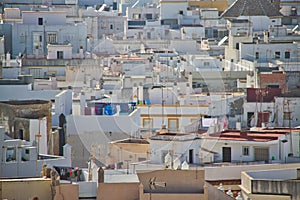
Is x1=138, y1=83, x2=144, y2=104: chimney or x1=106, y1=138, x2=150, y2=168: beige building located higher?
x1=138, y1=83, x2=144, y2=104: chimney

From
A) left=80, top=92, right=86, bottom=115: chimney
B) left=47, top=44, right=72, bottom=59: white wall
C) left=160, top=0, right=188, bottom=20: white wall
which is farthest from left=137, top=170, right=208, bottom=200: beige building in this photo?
left=160, top=0, right=188, bottom=20: white wall

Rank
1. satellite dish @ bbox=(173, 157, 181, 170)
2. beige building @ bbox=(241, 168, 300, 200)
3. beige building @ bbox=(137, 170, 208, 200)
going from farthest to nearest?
1. satellite dish @ bbox=(173, 157, 181, 170)
2. beige building @ bbox=(241, 168, 300, 200)
3. beige building @ bbox=(137, 170, 208, 200)

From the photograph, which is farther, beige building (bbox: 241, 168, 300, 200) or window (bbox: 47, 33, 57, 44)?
window (bbox: 47, 33, 57, 44)

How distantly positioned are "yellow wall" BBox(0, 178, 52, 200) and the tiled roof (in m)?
40.9

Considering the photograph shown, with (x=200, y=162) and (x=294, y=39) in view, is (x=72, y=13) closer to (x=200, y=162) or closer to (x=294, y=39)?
(x=294, y=39)

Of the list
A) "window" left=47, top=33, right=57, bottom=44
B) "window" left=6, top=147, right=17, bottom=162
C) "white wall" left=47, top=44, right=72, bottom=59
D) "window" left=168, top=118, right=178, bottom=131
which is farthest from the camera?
"window" left=47, top=33, right=57, bottom=44

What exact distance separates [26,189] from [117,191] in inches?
54.6

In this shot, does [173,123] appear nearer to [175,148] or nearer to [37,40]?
[175,148]

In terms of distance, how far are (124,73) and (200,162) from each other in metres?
19.0

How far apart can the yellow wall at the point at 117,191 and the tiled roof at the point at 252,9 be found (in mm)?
40298

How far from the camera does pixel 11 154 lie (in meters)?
28.2

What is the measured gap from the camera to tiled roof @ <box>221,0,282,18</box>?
66250 millimetres

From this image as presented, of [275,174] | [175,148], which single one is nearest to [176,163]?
[275,174]

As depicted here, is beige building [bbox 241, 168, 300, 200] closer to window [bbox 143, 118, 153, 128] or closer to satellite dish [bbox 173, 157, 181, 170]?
satellite dish [bbox 173, 157, 181, 170]
